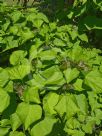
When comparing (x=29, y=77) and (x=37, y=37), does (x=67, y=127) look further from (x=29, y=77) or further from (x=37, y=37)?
(x=37, y=37)

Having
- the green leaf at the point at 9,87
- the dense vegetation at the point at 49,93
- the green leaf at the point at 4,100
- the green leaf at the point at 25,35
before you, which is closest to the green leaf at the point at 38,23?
the green leaf at the point at 25,35

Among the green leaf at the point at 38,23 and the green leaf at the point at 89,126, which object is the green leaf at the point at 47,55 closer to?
the green leaf at the point at 89,126

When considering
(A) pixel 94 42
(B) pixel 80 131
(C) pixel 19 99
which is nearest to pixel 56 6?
(A) pixel 94 42

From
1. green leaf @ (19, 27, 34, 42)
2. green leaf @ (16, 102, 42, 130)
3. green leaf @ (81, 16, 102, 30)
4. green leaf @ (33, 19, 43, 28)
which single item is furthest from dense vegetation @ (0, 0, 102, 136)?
green leaf @ (81, 16, 102, 30)

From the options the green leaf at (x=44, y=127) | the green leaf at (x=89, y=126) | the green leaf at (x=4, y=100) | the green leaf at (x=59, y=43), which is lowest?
the green leaf at (x=89, y=126)

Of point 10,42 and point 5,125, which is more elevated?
point 10,42

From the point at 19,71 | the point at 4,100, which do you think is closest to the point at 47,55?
the point at 19,71
